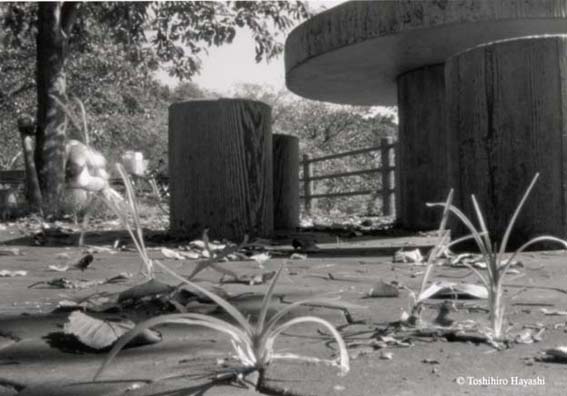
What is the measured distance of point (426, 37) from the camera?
4.61 meters

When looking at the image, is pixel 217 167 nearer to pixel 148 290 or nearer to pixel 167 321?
pixel 148 290

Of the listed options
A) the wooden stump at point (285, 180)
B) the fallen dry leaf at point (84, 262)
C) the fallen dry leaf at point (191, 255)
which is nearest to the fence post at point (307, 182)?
the wooden stump at point (285, 180)

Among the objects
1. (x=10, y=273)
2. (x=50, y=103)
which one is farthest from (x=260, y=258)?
(x=50, y=103)

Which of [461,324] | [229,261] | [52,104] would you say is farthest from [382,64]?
[52,104]

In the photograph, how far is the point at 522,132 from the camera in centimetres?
333

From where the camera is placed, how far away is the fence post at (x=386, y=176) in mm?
10430

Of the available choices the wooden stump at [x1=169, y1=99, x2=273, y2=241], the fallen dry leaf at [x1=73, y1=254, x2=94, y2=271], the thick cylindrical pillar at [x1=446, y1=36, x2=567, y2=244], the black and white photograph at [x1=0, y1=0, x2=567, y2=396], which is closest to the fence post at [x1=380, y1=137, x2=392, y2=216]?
the black and white photograph at [x1=0, y1=0, x2=567, y2=396]

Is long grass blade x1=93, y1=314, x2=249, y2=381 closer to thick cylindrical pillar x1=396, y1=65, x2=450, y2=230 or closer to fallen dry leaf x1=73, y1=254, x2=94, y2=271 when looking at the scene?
fallen dry leaf x1=73, y1=254, x2=94, y2=271

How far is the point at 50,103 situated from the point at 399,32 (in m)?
7.24

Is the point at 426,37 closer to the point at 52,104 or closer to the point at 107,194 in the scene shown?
the point at 107,194

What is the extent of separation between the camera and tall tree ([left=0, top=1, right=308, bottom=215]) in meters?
10.6
